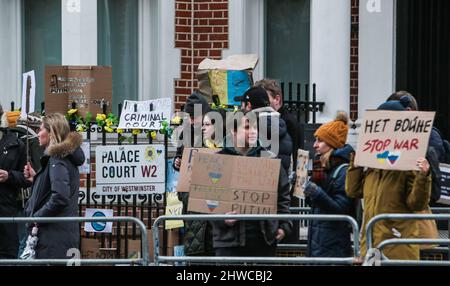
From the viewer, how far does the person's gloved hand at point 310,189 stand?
10.4 meters

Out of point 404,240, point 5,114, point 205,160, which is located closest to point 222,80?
point 5,114

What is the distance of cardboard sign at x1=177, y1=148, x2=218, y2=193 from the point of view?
11.0 m

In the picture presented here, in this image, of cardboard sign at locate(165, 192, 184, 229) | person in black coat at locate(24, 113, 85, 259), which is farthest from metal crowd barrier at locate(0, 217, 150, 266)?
cardboard sign at locate(165, 192, 184, 229)

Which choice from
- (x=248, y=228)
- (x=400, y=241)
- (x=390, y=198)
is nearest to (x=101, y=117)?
(x=248, y=228)

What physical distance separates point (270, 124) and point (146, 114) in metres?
2.76

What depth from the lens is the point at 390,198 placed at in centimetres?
→ 1015

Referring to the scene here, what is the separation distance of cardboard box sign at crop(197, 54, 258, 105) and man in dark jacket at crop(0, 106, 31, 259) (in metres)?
2.00

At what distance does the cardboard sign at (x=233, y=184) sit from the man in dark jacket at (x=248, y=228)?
0.32 ft

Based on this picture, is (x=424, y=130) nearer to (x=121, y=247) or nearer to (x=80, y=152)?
(x=80, y=152)

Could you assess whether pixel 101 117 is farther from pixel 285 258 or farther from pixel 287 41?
pixel 285 258

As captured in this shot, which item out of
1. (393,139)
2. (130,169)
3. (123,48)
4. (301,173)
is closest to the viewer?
(393,139)

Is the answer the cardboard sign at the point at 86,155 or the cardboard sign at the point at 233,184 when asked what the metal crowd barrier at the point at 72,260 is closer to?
the cardboard sign at the point at 233,184

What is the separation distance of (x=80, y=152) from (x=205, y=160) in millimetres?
1580

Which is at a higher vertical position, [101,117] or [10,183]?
[101,117]
